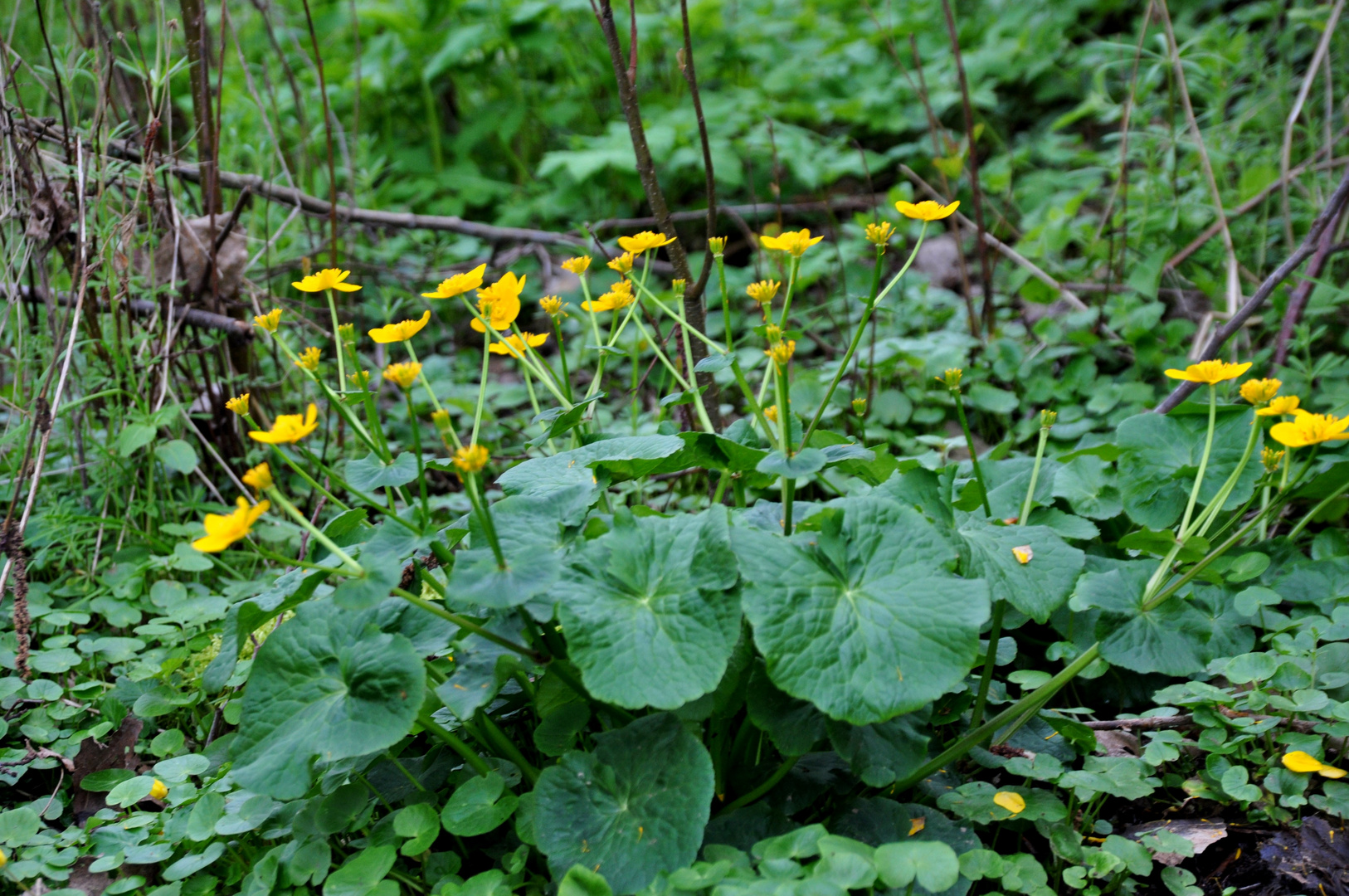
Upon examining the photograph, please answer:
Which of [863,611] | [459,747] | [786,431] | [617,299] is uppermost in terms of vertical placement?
[617,299]

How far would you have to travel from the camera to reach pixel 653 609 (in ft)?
3.16

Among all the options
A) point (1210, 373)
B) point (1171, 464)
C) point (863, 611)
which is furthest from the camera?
point (1171, 464)

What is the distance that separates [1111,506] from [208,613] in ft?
5.35

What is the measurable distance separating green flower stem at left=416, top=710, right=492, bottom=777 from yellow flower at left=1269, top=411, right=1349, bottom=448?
102 centimetres

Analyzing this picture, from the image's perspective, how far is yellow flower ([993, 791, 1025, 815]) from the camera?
1.07 metres

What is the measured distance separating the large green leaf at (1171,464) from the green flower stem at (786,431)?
0.70 m

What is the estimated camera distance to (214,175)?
207 centimetres

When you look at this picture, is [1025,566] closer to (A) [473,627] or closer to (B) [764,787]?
(B) [764,787]

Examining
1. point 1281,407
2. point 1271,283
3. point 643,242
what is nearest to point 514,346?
point 643,242

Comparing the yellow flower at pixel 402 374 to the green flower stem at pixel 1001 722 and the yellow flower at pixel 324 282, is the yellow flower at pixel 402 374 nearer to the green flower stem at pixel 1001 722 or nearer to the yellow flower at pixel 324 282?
the yellow flower at pixel 324 282

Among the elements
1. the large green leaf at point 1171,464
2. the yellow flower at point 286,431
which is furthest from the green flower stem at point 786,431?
the large green leaf at point 1171,464

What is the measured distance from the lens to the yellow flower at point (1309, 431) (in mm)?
1052

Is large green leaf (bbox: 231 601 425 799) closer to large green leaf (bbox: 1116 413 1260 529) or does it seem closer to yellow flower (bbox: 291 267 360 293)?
yellow flower (bbox: 291 267 360 293)

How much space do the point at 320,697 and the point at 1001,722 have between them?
32.4 inches
